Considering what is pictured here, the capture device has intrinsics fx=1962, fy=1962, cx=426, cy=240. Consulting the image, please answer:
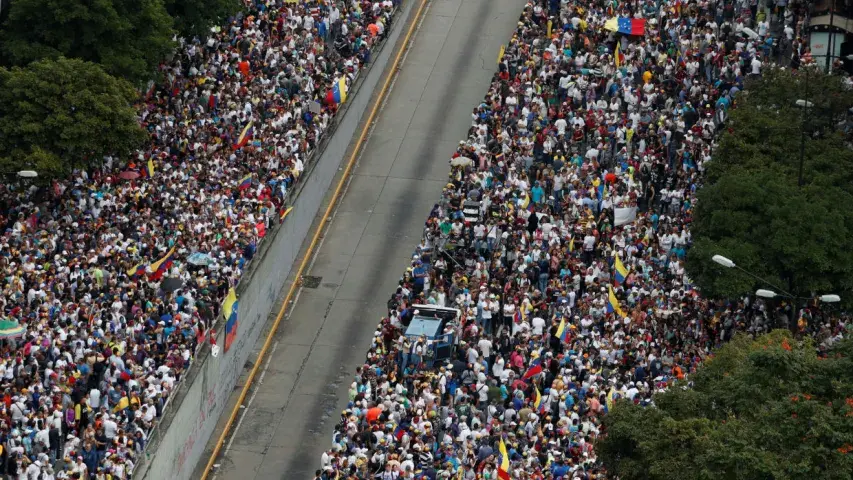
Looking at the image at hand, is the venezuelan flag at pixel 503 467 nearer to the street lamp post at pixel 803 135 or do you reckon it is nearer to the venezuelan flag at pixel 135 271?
the street lamp post at pixel 803 135

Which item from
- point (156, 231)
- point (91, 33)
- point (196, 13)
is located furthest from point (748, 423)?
point (196, 13)

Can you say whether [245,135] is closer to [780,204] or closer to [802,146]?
[780,204]

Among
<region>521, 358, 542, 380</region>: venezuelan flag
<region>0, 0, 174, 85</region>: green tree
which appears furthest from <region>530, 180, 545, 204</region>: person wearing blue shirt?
<region>0, 0, 174, 85</region>: green tree

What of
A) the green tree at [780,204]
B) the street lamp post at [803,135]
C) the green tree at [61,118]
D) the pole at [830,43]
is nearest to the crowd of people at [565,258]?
the pole at [830,43]

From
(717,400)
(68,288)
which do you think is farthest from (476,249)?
(717,400)

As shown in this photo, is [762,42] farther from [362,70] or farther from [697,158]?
[362,70]
